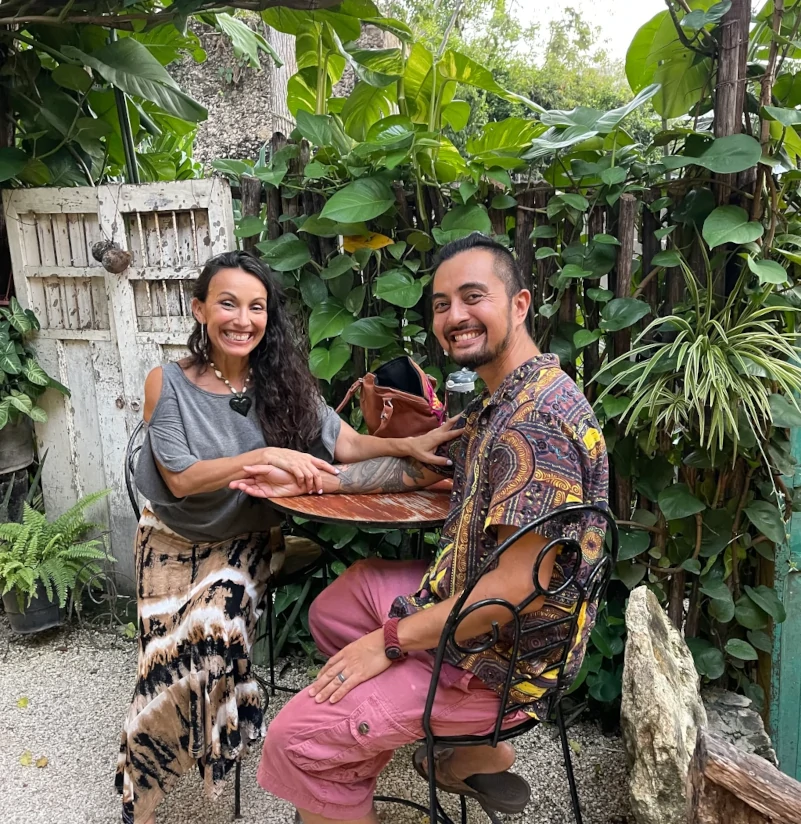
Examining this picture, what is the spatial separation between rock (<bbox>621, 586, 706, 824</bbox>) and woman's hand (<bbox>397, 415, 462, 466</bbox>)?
705 mm

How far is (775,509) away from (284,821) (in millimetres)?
1742

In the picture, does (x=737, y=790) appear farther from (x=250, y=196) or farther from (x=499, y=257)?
(x=250, y=196)

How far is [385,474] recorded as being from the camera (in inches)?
74.2

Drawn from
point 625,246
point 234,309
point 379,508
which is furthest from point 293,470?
point 625,246

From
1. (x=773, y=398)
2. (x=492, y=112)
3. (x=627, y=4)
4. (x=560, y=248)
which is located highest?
(x=627, y=4)

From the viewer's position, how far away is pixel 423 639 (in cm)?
138

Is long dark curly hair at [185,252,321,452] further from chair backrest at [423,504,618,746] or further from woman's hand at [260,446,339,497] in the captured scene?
chair backrest at [423,504,618,746]

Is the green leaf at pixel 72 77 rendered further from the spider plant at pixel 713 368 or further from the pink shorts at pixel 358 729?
the pink shorts at pixel 358 729

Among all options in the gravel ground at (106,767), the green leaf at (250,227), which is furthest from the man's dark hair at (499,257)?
the gravel ground at (106,767)

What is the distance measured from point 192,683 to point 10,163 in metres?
2.39

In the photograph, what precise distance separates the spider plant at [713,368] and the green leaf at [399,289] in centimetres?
67

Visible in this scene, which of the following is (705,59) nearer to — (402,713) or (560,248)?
(560,248)

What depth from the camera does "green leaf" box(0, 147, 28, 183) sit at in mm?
3008

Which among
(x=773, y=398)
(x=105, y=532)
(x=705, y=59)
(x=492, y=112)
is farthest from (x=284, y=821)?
(x=492, y=112)
